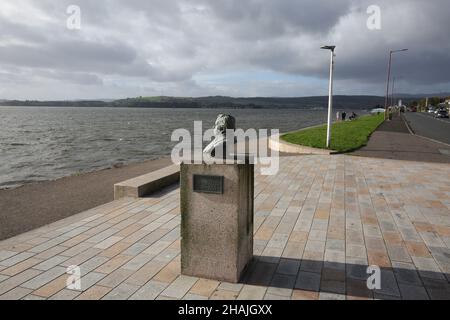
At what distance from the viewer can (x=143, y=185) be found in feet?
25.0

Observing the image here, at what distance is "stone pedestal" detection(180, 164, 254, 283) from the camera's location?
3.71 m

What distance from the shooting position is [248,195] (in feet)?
13.2

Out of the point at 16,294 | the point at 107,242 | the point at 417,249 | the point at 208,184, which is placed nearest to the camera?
the point at 16,294

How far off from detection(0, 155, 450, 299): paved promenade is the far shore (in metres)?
0.80

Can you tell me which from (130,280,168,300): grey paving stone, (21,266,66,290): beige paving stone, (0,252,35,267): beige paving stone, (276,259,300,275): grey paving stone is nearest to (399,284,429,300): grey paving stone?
(276,259,300,275): grey paving stone

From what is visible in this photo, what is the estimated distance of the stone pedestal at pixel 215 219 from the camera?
3713 mm

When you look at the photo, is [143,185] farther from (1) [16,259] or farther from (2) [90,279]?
(2) [90,279]

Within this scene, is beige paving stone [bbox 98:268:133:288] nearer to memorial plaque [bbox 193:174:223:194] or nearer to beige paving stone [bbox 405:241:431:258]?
memorial plaque [bbox 193:174:223:194]

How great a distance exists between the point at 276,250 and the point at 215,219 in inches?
55.0

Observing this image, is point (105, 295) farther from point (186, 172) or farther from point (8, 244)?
point (8, 244)

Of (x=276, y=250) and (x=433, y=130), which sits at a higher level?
(x=433, y=130)

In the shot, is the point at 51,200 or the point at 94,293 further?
the point at 51,200

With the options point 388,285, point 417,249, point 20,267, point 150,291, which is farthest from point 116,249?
point 417,249
